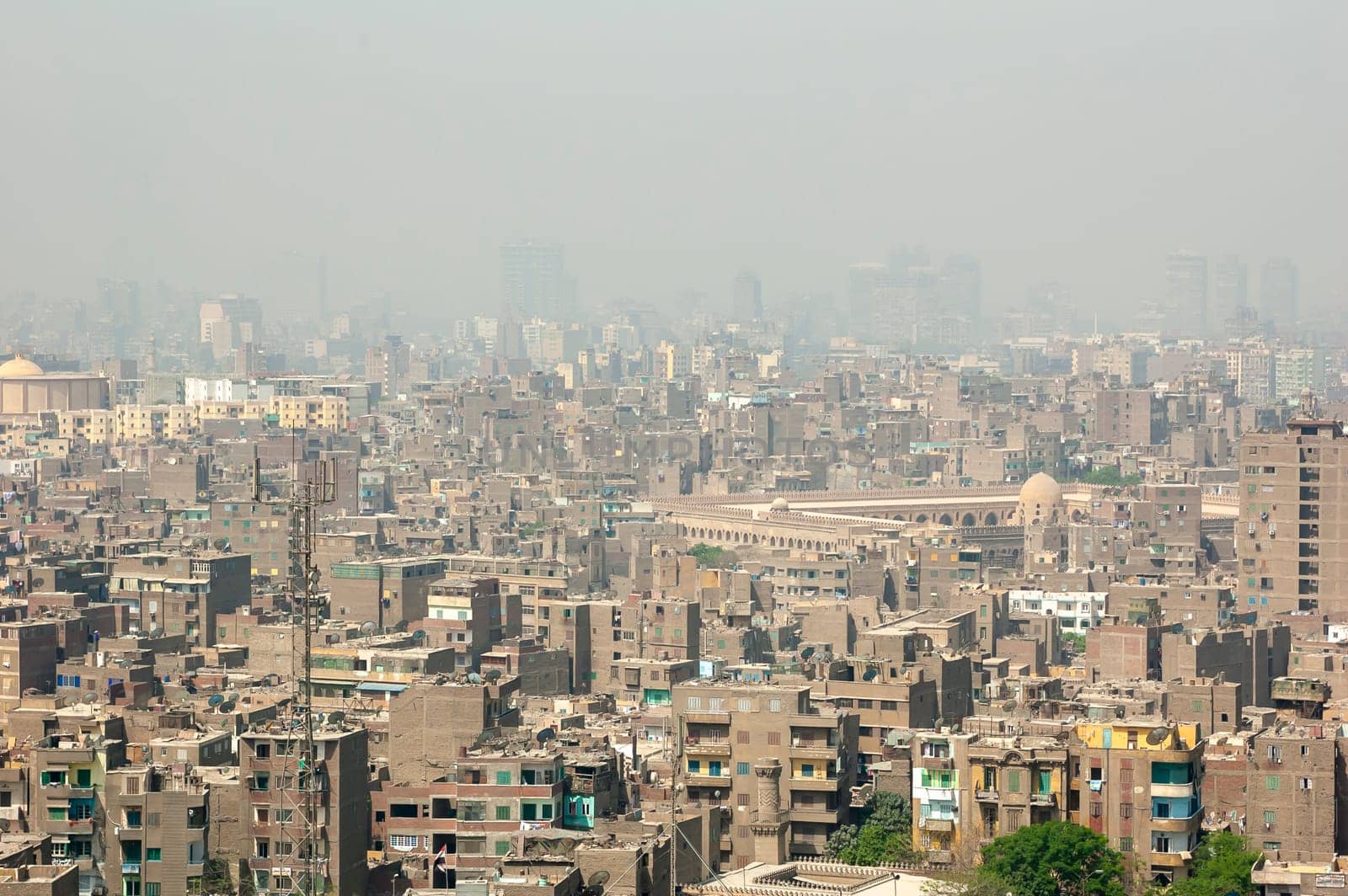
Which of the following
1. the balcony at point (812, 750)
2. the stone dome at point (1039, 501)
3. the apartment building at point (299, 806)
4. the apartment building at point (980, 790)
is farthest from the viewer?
the stone dome at point (1039, 501)

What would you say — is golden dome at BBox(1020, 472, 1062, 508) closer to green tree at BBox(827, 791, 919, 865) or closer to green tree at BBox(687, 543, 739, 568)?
green tree at BBox(687, 543, 739, 568)

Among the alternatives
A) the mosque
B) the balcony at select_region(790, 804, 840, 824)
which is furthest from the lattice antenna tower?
the mosque

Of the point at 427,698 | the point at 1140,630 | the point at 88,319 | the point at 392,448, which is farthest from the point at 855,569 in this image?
the point at 88,319

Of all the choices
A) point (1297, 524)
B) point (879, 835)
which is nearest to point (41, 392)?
point (1297, 524)

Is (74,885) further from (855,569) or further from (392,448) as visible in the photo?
(392,448)

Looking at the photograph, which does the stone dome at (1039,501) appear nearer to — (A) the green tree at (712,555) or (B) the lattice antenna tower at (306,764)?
(A) the green tree at (712,555)

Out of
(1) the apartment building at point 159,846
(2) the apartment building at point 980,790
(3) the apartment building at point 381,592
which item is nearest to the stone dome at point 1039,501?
(3) the apartment building at point 381,592
